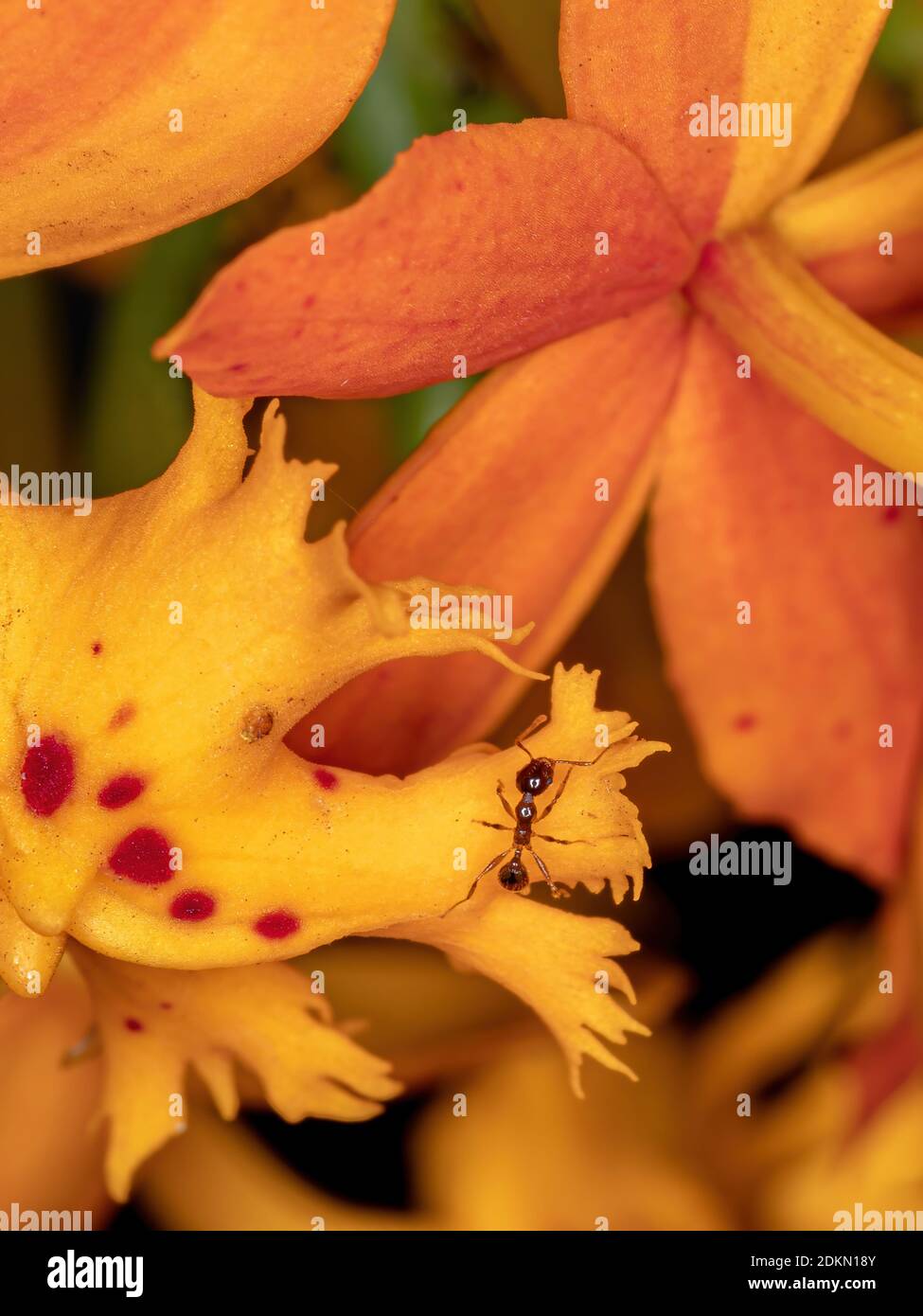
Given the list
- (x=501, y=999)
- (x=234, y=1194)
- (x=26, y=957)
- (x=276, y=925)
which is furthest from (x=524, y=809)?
(x=234, y=1194)

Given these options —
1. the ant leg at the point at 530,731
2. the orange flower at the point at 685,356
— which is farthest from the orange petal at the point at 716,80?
the ant leg at the point at 530,731

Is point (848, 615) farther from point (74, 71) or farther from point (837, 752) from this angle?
point (74, 71)

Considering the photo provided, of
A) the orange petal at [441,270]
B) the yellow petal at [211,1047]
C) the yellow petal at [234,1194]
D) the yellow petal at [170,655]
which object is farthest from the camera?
the yellow petal at [234,1194]

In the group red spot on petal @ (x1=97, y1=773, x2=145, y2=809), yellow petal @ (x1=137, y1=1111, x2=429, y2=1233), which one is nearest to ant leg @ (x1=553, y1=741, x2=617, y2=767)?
red spot on petal @ (x1=97, y1=773, x2=145, y2=809)

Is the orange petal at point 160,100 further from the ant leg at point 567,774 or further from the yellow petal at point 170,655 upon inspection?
the ant leg at point 567,774

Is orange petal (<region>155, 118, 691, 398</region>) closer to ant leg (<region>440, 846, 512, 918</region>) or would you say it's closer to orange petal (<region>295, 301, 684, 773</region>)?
orange petal (<region>295, 301, 684, 773</region>)
